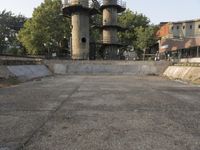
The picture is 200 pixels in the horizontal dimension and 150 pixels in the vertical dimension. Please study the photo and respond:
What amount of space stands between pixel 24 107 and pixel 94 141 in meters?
5.98

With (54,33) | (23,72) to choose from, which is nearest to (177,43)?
(54,33)

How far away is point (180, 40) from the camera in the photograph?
5588cm

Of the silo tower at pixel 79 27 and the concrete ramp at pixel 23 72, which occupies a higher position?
the silo tower at pixel 79 27

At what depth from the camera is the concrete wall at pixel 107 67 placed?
4338 cm

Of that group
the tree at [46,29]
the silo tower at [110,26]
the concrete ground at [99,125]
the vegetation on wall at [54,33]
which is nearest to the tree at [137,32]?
the vegetation on wall at [54,33]

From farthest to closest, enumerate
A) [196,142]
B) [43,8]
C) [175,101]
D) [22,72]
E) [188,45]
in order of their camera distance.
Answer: [43,8] → [188,45] → [22,72] → [175,101] → [196,142]

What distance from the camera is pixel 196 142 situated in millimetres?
7355

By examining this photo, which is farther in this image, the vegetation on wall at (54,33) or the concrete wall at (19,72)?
the vegetation on wall at (54,33)

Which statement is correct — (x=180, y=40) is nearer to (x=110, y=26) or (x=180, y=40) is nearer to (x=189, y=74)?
(x=110, y=26)

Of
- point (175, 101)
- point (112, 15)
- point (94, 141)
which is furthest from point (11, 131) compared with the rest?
point (112, 15)

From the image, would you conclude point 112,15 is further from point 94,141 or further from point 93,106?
point 94,141

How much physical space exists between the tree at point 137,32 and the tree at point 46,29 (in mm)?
16407

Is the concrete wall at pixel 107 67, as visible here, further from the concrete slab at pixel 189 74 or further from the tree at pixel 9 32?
the tree at pixel 9 32

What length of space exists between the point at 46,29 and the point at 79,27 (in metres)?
7.57
